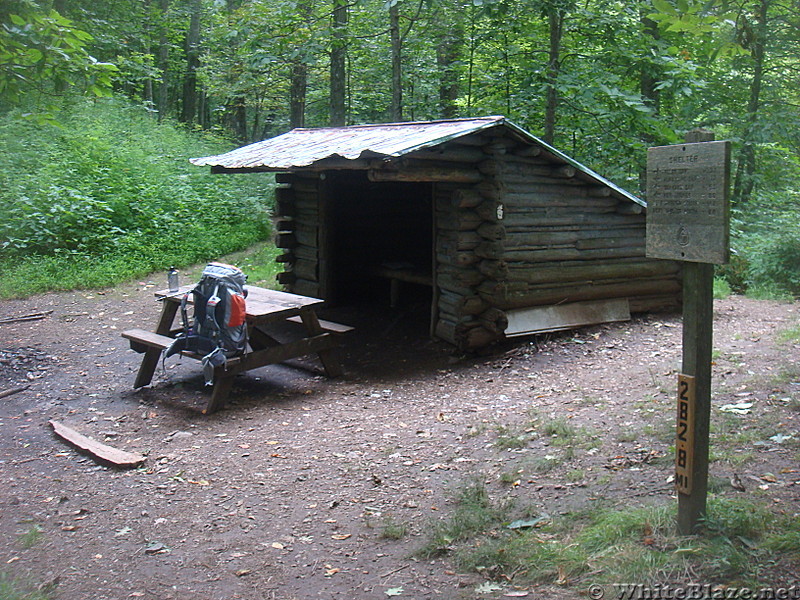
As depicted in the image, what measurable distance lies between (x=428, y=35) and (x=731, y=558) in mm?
13642

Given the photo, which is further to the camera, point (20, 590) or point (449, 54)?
Answer: point (449, 54)

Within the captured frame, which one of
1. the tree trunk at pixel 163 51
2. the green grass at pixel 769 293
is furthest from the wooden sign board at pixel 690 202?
the tree trunk at pixel 163 51

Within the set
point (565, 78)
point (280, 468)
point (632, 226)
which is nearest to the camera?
point (280, 468)

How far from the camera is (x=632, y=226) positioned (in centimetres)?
980

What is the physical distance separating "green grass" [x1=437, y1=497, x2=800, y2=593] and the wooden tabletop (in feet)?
13.1

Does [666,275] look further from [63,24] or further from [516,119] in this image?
[63,24]

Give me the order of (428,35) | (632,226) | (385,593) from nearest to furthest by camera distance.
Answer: (385,593), (632,226), (428,35)

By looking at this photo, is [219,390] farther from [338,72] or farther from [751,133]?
[751,133]

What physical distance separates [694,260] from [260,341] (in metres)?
6.22

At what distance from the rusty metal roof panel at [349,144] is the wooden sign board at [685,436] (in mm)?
4414

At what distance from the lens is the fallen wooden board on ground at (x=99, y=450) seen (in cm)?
577

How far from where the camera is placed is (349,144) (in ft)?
28.9

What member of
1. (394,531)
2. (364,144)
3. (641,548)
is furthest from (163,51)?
(641,548)

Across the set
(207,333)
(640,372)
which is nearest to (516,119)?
(640,372)
